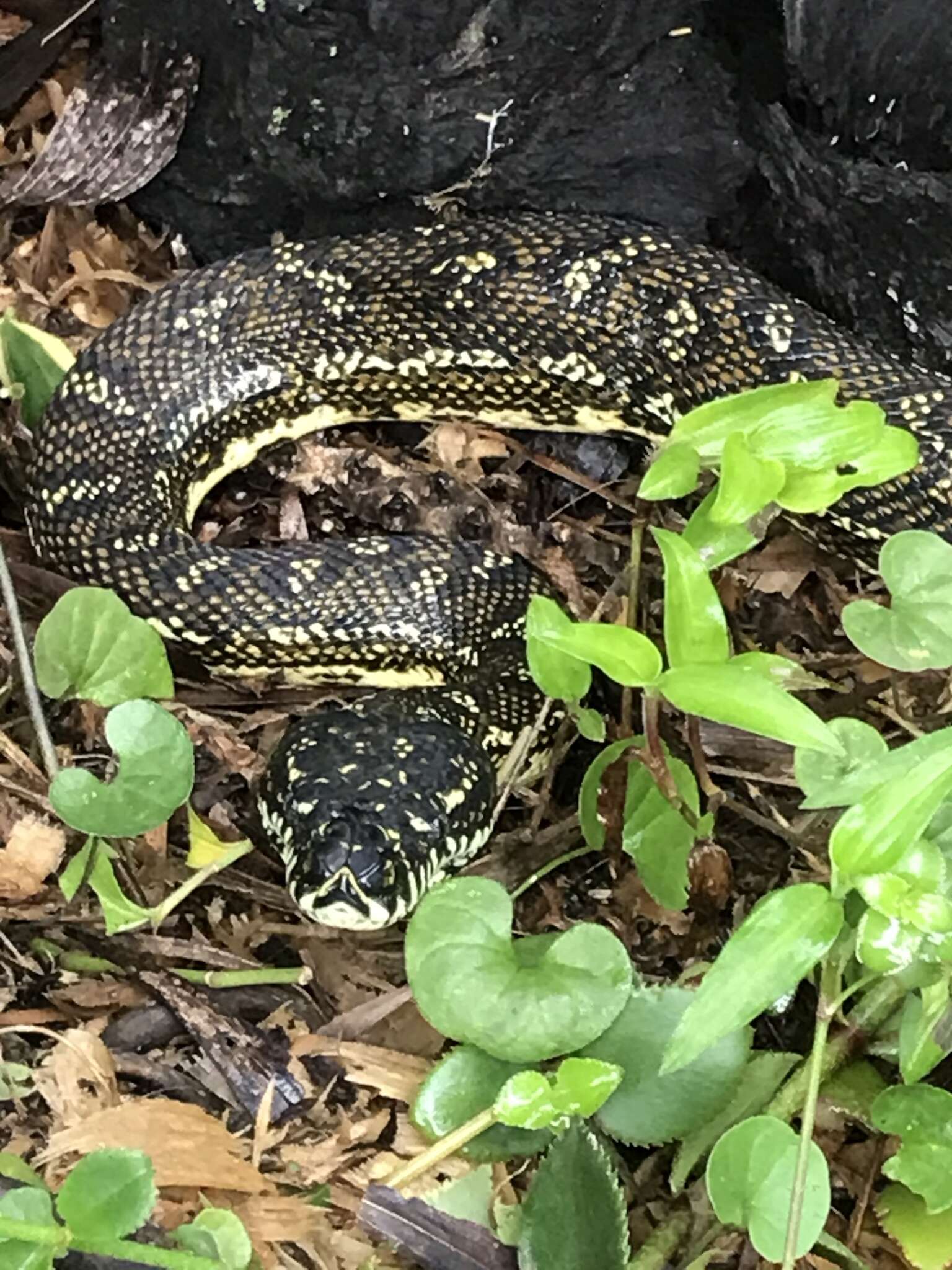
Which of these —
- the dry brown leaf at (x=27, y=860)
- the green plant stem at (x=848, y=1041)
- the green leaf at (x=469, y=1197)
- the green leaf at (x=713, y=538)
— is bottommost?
the green plant stem at (x=848, y=1041)

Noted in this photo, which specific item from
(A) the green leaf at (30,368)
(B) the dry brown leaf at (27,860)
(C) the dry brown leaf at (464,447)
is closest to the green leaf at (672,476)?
(B) the dry brown leaf at (27,860)

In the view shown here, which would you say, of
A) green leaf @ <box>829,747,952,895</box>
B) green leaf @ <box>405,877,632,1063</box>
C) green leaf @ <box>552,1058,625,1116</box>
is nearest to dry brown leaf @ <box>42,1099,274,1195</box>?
green leaf @ <box>405,877,632,1063</box>

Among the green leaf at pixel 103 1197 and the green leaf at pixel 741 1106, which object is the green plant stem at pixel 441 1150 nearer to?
→ the green leaf at pixel 741 1106

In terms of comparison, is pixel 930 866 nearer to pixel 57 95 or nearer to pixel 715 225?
pixel 715 225

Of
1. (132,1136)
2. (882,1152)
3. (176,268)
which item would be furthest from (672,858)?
(176,268)

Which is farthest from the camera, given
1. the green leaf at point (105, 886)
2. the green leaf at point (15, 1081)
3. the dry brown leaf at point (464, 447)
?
the dry brown leaf at point (464, 447)

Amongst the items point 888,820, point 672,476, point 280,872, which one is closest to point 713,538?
point 672,476

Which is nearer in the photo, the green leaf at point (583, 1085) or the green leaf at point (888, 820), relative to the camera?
the green leaf at point (888, 820)
